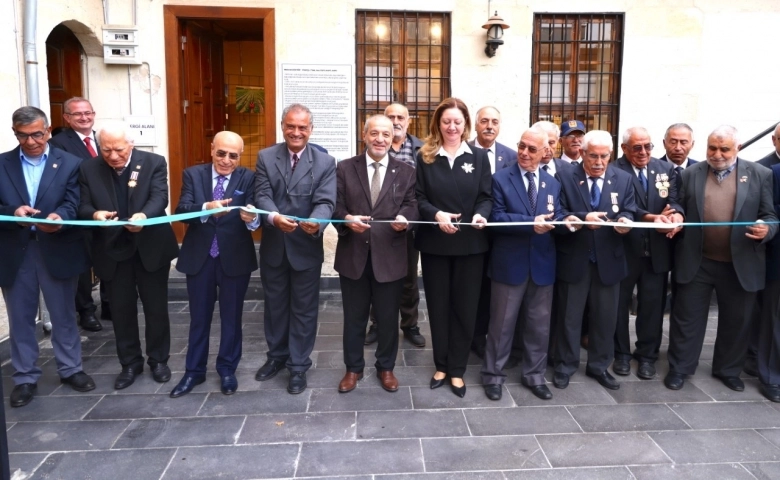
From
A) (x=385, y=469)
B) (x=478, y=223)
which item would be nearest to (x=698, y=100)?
(x=478, y=223)

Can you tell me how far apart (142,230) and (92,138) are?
1.89 metres

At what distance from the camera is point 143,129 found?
6797mm

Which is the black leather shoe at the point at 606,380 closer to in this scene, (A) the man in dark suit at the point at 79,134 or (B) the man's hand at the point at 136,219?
(B) the man's hand at the point at 136,219

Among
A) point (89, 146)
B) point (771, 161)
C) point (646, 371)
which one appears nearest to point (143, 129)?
point (89, 146)

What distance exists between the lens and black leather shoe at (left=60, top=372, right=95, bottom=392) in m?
4.05

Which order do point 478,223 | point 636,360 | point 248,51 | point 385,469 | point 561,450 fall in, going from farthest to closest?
point 248,51, point 636,360, point 478,223, point 561,450, point 385,469

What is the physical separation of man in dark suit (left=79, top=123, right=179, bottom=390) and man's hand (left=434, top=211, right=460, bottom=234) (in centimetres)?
192

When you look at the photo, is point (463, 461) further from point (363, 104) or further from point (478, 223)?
point (363, 104)

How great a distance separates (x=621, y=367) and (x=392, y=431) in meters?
2.02

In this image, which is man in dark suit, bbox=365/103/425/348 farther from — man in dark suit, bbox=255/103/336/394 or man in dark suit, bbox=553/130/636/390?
man in dark suit, bbox=553/130/636/390

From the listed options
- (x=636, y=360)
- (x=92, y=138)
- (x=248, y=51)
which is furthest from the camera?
(x=248, y=51)

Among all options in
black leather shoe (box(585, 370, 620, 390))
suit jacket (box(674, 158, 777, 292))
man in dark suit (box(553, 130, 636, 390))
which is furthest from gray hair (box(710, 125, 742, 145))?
black leather shoe (box(585, 370, 620, 390))

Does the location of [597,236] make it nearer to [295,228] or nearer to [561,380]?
[561,380]

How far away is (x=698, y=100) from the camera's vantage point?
7.07 meters
